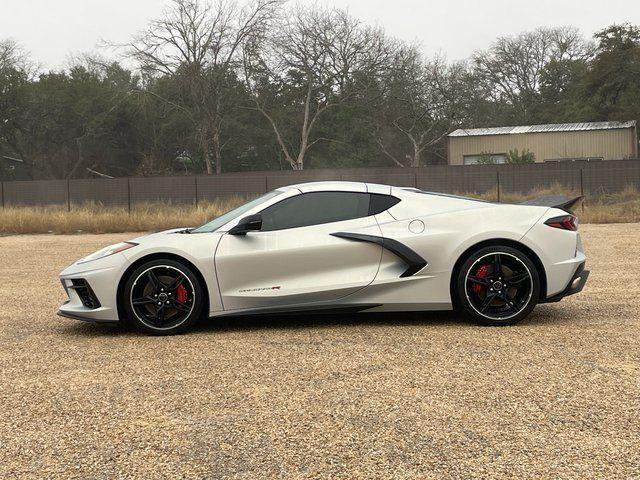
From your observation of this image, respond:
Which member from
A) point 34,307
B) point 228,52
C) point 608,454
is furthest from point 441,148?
point 608,454

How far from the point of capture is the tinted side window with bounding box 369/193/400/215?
624 centimetres

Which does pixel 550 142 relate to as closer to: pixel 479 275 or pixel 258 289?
pixel 479 275

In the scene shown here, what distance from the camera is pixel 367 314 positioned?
7.00m

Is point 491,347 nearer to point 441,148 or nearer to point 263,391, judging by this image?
point 263,391

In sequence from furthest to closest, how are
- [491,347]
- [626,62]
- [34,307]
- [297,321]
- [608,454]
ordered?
1. [626,62]
2. [34,307]
3. [297,321]
4. [491,347]
5. [608,454]

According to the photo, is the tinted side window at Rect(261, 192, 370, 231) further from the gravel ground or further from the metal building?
the metal building

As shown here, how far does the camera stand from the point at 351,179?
3072cm

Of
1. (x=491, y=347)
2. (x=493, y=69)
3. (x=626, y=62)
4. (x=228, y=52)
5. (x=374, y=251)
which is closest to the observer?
(x=491, y=347)

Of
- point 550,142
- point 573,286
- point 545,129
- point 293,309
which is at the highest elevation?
point 545,129

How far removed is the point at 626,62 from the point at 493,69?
18203mm

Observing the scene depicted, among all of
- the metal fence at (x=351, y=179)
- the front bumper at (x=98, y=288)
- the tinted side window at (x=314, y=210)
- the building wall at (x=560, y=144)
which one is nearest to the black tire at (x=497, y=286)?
the tinted side window at (x=314, y=210)

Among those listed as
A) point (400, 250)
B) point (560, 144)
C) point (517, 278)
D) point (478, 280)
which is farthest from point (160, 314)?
point (560, 144)

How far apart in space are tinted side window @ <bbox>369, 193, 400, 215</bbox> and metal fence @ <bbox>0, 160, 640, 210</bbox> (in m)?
22.4

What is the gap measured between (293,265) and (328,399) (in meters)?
2.05
